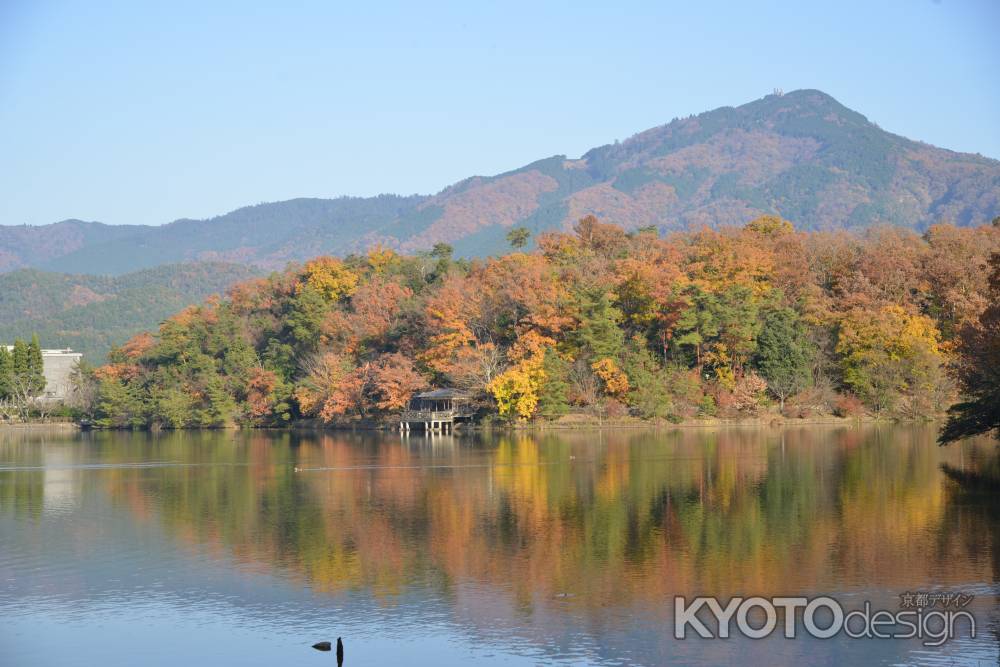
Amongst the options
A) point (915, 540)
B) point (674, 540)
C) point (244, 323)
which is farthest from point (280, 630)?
point (244, 323)

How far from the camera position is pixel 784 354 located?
52.7 meters

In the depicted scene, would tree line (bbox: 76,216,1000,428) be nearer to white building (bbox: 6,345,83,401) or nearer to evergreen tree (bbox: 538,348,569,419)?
evergreen tree (bbox: 538,348,569,419)

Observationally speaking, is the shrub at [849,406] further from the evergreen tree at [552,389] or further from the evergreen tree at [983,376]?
the evergreen tree at [983,376]

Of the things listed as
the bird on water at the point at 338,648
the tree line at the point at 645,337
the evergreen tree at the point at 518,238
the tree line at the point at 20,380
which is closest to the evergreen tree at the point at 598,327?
the tree line at the point at 645,337

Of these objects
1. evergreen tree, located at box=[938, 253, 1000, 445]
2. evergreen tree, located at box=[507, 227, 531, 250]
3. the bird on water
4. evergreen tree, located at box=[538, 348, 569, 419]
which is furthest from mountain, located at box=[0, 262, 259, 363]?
the bird on water

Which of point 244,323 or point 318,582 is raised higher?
point 244,323

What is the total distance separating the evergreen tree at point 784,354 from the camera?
173 feet

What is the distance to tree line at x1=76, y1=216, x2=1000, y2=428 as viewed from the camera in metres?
52.4

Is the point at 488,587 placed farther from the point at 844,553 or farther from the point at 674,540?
the point at 844,553

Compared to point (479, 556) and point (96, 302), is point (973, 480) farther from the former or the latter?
point (96, 302)

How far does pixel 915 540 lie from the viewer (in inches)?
784

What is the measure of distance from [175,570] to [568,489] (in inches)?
470

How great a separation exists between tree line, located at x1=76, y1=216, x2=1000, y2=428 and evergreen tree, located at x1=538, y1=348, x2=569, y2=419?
0.09 meters

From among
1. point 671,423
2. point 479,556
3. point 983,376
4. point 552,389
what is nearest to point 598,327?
point 552,389
